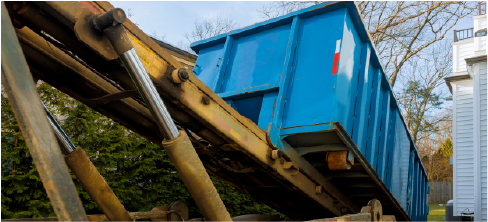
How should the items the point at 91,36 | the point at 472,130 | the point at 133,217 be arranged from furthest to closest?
the point at 472,130
the point at 133,217
the point at 91,36

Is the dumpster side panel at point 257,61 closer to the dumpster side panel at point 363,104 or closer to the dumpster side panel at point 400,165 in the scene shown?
the dumpster side panel at point 363,104

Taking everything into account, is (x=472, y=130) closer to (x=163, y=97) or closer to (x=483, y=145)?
(x=483, y=145)

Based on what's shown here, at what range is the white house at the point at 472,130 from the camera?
8.45m

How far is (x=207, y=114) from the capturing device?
2336 mm

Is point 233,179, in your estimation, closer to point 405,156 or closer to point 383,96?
point 383,96

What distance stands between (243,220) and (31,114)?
9.08 feet

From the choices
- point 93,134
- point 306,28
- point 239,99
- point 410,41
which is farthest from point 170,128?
point 410,41

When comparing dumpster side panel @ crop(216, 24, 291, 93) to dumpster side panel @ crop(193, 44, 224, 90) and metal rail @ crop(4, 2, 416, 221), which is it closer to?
dumpster side panel @ crop(193, 44, 224, 90)

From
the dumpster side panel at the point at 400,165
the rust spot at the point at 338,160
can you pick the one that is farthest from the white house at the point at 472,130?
the rust spot at the point at 338,160

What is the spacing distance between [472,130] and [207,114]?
9989mm

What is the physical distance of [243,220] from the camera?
3711 mm

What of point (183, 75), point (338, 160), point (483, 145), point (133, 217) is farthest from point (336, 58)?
point (483, 145)

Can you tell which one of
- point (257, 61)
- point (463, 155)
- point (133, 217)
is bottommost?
point (133, 217)

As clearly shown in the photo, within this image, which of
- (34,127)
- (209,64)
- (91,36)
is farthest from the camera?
(209,64)
